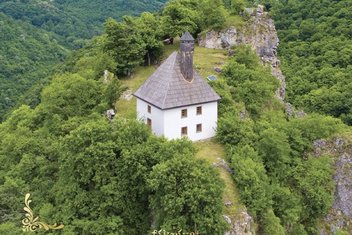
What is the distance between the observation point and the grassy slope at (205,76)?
31172 mm

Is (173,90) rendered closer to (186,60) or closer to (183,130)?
(186,60)

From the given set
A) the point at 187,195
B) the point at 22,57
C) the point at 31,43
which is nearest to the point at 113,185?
the point at 187,195

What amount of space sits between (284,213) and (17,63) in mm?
107665

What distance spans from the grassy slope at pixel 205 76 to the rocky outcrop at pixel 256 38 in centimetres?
145

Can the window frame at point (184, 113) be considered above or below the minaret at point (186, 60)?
below

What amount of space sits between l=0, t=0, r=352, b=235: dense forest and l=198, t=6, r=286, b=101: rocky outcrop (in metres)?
1.50

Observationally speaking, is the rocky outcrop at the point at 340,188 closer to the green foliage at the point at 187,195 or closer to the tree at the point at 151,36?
the green foliage at the point at 187,195

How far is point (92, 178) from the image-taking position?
31844 millimetres

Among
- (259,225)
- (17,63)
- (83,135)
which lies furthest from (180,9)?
(17,63)

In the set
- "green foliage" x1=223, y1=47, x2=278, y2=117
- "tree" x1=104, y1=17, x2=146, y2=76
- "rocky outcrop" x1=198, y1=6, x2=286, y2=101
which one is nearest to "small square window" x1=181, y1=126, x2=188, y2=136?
"green foliage" x1=223, y1=47, x2=278, y2=117

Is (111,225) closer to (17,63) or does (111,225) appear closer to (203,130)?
(203,130)

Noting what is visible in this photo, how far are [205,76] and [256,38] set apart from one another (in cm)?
1292

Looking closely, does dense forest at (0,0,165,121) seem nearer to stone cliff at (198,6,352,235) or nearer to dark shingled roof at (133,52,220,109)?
stone cliff at (198,6,352,235)

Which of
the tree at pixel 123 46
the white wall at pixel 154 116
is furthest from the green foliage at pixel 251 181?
the tree at pixel 123 46
